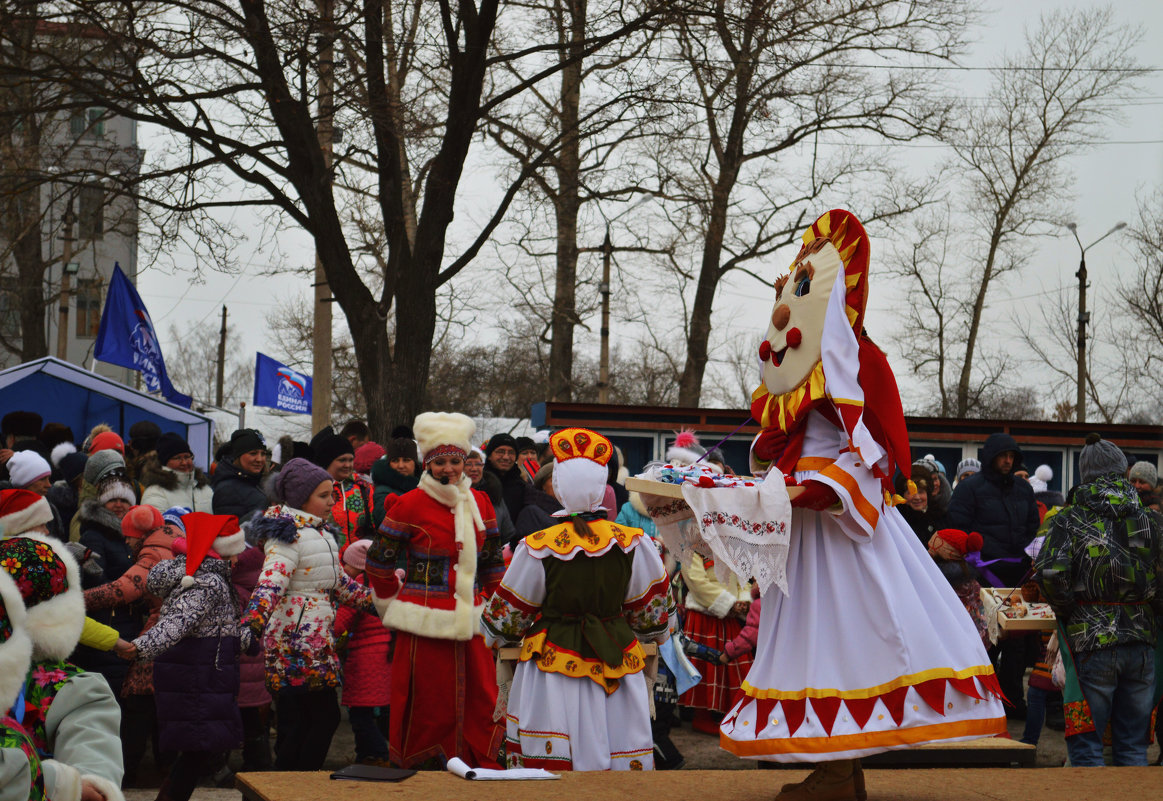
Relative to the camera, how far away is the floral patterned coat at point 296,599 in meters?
6.42

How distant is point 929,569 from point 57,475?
25.6 feet

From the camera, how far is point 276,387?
20438mm

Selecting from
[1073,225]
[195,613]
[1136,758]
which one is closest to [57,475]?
[195,613]

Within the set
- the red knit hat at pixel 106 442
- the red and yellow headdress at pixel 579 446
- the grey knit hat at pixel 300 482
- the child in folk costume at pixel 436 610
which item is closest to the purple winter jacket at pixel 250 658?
the grey knit hat at pixel 300 482

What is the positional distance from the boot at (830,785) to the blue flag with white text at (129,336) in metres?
13.8

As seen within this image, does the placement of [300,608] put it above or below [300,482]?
below

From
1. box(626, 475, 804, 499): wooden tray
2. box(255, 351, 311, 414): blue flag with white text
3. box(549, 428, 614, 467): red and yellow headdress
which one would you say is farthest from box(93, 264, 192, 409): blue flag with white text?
box(626, 475, 804, 499): wooden tray

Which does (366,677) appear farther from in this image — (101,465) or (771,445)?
(771,445)

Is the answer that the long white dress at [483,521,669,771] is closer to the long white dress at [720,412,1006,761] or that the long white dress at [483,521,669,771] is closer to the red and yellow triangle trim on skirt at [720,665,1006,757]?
the long white dress at [720,412,1006,761]

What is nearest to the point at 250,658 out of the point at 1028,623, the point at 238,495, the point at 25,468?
the point at 238,495

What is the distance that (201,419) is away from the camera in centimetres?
1563

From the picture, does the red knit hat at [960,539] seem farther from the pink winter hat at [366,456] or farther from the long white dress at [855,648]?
the pink winter hat at [366,456]

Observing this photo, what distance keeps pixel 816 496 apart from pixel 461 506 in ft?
9.66

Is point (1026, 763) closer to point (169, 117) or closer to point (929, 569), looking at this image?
point (929, 569)
